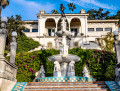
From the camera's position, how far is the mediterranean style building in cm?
3108

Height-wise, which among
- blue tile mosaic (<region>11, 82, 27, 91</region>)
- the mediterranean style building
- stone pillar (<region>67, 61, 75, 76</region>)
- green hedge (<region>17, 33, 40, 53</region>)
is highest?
the mediterranean style building

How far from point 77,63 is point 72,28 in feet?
61.0

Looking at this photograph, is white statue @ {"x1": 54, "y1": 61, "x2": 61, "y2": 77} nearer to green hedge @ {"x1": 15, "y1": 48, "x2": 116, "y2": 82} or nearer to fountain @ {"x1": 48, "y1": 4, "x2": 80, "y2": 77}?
fountain @ {"x1": 48, "y1": 4, "x2": 80, "y2": 77}

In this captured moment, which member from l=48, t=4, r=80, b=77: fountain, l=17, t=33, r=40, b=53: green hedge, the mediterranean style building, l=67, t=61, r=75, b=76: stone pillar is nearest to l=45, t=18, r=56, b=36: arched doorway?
the mediterranean style building

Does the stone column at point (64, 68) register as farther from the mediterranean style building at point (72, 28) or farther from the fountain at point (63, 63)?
the mediterranean style building at point (72, 28)

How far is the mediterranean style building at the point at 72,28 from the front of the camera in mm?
31078

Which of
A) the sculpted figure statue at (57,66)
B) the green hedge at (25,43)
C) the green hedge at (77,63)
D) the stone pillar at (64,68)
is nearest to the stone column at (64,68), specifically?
the stone pillar at (64,68)

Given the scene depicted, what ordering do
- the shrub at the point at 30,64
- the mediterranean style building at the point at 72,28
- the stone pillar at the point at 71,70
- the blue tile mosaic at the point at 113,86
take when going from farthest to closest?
the mediterranean style building at the point at 72,28, the shrub at the point at 30,64, the stone pillar at the point at 71,70, the blue tile mosaic at the point at 113,86

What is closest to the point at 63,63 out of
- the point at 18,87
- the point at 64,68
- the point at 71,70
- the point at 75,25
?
the point at 64,68

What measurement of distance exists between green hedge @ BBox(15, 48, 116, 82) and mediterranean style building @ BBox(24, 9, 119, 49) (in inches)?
393

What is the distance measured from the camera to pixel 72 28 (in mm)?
35062

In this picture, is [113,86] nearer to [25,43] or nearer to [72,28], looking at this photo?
[25,43]

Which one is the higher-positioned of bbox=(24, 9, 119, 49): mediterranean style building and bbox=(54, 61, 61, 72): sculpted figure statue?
bbox=(24, 9, 119, 49): mediterranean style building

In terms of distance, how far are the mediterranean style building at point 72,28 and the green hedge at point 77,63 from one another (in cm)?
999
